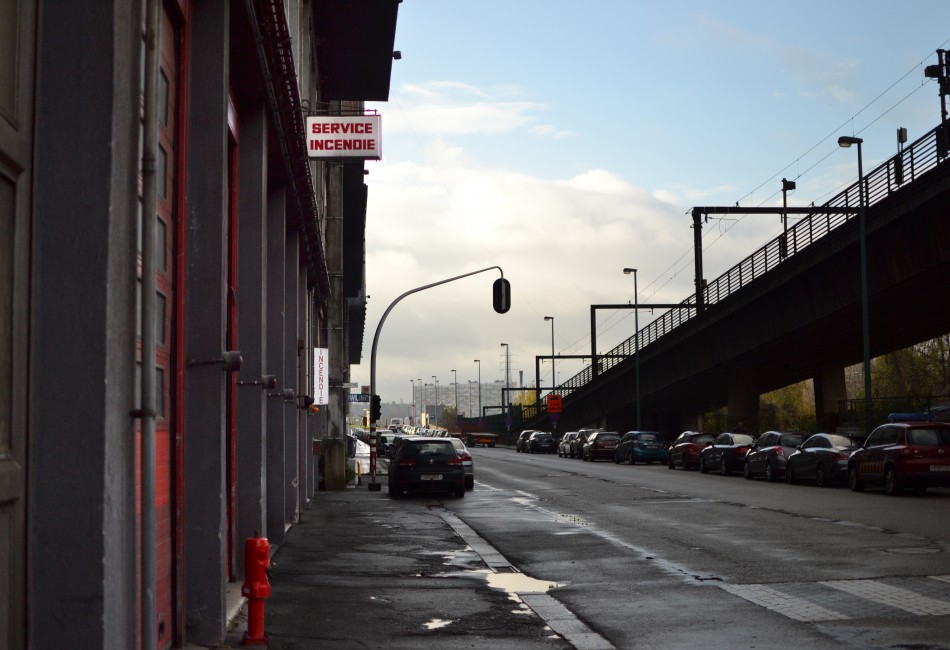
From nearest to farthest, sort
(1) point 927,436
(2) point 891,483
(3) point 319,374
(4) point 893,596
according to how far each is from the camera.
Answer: (4) point 893,596 → (1) point 927,436 → (2) point 891,483 → (3) point 319,374

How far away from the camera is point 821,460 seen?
3111 cm

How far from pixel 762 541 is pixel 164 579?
33.2 ft

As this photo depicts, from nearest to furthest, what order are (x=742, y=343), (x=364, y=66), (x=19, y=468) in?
(x=19, y=468) < (x=364, y=66) < (x=742, y=343)

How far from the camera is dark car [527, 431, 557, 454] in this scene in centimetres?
7938

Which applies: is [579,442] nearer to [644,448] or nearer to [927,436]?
[644,448]

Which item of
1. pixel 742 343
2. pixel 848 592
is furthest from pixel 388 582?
pixel 742 343

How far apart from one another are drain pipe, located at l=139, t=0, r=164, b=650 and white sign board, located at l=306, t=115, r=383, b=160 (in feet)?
50.6

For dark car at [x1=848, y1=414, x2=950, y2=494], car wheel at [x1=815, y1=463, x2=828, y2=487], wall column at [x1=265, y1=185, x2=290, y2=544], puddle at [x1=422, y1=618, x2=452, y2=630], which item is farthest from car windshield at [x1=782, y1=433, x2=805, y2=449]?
puddle at [x1=422, y1=618, x2=452, y2=630]

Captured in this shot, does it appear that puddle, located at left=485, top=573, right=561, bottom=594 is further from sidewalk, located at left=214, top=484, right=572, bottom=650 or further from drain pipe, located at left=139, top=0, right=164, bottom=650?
drain pipe, located at left=139, top=0, right=164, bottom=650

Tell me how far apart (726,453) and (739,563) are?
88.8ft

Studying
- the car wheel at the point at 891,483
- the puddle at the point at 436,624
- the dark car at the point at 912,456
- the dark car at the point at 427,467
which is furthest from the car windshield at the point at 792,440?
the puddle at the point at 436,624

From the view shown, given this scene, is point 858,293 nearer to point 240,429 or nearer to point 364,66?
point 364,66

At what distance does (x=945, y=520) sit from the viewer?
19109 mm

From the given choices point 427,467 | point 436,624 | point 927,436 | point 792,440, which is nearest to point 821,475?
point 792,440
